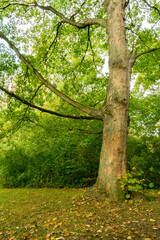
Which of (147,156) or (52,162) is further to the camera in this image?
(52,162)

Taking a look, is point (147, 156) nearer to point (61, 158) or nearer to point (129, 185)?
point (61, 158)

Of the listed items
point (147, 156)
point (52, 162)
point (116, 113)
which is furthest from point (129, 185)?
point (52, 162)

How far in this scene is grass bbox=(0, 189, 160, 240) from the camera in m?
2.88

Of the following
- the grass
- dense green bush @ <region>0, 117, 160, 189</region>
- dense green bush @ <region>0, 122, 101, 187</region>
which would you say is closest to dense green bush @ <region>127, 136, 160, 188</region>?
dense green bush @ <region>0, 117, 160, 189</region>

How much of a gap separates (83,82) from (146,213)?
304 inches

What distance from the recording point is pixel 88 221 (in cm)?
343

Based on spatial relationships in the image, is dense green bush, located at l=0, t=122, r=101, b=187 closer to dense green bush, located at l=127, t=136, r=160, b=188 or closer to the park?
the park

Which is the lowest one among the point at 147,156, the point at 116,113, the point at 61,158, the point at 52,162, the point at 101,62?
the point at 52,162

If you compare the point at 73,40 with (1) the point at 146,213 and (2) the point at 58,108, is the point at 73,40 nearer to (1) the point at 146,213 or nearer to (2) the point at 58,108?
(2) the point at 58,108

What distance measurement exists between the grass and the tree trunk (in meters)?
0.59

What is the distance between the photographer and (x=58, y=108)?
384 inches

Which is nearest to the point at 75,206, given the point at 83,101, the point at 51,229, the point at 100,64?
the point at 51,229

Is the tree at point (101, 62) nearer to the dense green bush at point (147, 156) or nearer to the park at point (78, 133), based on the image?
the park at point (78, 133)

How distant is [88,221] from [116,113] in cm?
260
